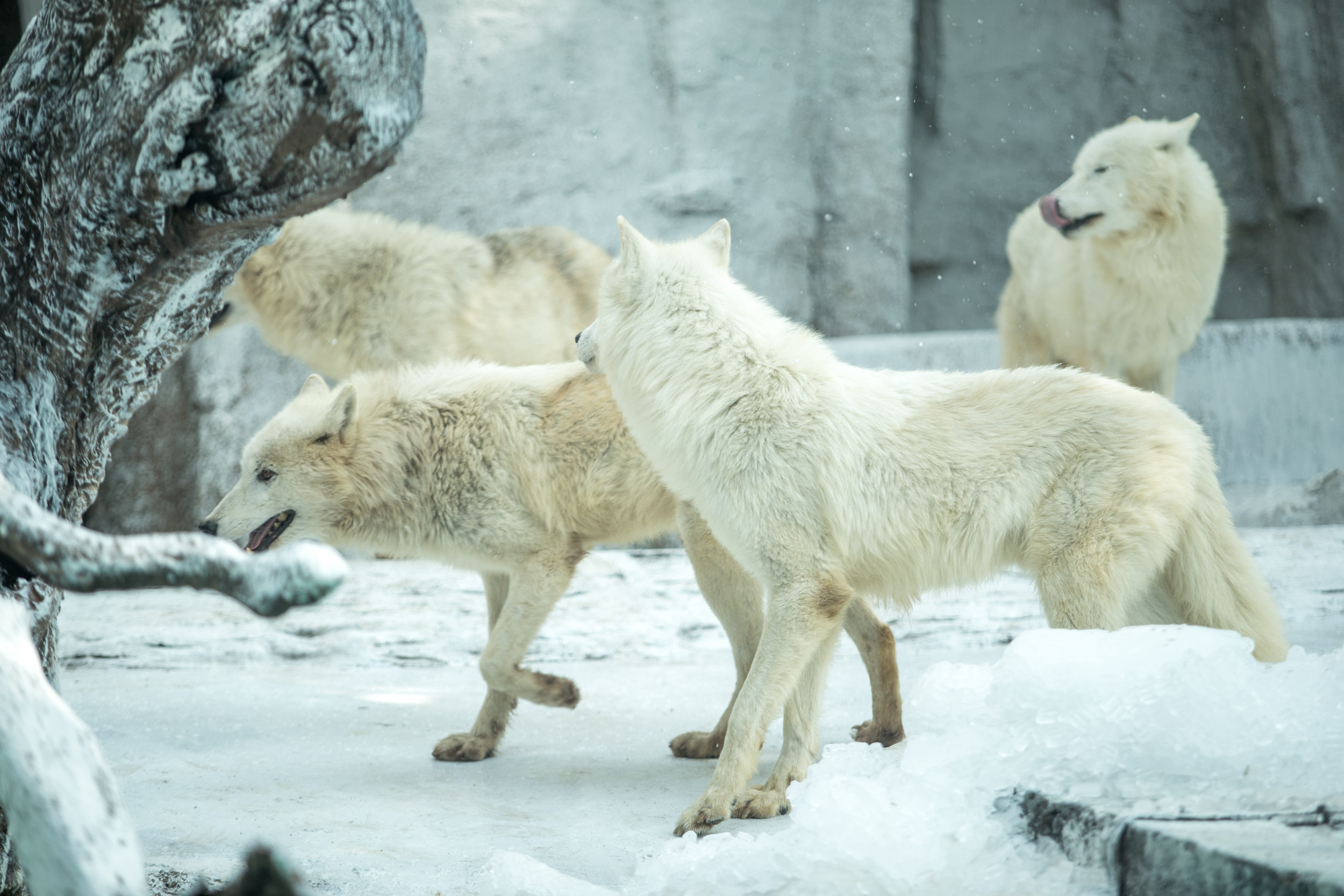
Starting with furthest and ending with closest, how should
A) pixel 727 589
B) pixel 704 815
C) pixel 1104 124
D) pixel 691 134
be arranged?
1. pixel 1104 124
2. pixel 691 134
3. pixel 727 589
4. pixel 704 815

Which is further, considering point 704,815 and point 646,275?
point 646,275

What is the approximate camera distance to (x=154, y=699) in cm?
484

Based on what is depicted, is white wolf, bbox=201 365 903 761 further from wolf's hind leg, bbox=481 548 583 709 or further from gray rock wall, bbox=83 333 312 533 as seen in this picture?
gray rock wall, bbox=83 333 312 533

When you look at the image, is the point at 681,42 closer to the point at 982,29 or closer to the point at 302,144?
the point at 982,29

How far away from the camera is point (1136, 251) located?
22.6ft

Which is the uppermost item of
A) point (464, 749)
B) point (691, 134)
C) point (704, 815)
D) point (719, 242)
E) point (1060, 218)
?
point (691, 134)

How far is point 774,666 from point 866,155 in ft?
29.7

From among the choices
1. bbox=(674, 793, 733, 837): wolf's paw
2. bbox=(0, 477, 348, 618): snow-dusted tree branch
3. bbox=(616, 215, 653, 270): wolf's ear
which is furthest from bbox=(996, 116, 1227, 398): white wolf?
bbox=(0, 477, 348, 618): snow-dusted tree branch

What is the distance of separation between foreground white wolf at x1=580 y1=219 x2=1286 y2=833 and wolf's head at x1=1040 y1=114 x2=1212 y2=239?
363 cm

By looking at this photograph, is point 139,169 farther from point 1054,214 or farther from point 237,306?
point 1054,214

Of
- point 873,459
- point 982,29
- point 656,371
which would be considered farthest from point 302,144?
point 982,29

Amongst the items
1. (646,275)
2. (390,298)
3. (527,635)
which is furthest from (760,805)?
(390,298)

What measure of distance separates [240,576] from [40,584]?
1107mm

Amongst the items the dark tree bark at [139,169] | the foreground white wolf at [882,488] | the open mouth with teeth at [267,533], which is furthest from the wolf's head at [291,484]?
the dark tree bark at [139,169]
